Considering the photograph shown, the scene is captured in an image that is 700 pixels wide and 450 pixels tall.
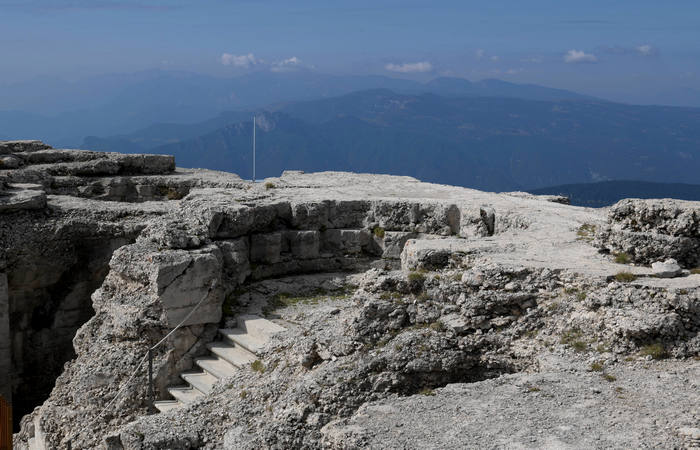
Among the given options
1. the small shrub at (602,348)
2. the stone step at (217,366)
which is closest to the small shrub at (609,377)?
the small shrub at (602,348)

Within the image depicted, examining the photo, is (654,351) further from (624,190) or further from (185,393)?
(624,190)

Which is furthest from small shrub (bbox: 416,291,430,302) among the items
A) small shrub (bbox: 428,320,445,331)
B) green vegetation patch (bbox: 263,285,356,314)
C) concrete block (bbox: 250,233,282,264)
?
concrete block (bbox: 250,233,282,264)

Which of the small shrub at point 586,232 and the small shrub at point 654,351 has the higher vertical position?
the small shrub at point 586,232

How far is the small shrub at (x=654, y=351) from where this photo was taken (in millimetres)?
7809

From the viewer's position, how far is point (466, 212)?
46.8 ft

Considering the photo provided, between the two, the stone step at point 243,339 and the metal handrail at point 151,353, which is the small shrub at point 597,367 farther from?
the metal handrail at point 151,353

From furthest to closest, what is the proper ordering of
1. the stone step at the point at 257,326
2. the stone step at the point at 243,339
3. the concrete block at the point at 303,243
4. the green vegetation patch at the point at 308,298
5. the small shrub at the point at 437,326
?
the concrete block at the point at 303,243 → the green vegetation patch at the point at 308,298 → the stone step at the point at 257,326 → the stone step at the point at 243,339 → the small shrub at the point at 437,326

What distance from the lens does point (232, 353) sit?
11.2 m

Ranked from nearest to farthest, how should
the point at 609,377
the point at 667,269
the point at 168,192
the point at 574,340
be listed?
the point at 609,377 < the point at 574,340 < the point at 667,269 < the point at 168,192

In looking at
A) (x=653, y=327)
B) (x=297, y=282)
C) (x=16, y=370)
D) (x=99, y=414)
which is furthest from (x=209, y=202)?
(x=653, y=327)

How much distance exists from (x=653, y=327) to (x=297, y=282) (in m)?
7.37

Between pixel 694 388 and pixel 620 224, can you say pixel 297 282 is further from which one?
pixel 694 388

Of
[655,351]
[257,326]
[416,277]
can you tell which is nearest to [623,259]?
[655,351]

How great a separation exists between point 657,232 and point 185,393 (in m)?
7.25
